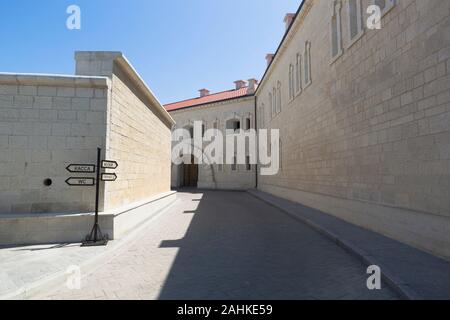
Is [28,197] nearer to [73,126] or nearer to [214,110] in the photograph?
[73,126]

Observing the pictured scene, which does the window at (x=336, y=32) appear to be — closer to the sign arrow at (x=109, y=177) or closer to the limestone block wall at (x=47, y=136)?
the limestone block wall at (x=47, y=136)

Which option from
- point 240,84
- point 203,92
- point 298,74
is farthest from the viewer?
point 203,92

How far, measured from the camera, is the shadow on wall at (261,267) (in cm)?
366

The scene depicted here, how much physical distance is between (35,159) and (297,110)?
11420mm

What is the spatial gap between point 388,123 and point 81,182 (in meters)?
7.10

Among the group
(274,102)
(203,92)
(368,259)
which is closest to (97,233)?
(368,259)

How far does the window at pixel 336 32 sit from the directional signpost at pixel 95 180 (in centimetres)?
784

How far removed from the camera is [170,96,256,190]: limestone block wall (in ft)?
87.9

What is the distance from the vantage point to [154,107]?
35.7 ft

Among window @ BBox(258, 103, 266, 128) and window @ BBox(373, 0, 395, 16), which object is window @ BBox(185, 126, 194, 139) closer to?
window @ BBox(258, 103, 266, 128)

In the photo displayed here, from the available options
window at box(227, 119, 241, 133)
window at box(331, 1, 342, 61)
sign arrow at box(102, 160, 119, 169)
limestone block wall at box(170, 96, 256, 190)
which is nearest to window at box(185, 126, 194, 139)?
limestone block wall at box(170, 96, 256, 190)

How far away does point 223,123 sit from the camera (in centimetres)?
2856

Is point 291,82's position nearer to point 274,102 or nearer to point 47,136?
point 274,102
